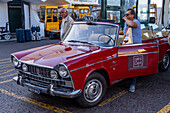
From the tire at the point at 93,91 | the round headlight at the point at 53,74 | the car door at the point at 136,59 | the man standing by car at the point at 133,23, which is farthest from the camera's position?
the man standing by car at the point at 133,23

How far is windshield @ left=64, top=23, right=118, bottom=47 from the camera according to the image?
443 centimetres

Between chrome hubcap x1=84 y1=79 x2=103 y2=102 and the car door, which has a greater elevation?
the car door

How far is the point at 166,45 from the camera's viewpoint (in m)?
6.36

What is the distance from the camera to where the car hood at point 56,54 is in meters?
3.58

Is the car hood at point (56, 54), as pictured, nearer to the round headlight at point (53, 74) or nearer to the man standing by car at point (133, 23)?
the round headlight at point (53, 74)

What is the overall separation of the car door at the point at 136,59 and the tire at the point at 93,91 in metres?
0.63

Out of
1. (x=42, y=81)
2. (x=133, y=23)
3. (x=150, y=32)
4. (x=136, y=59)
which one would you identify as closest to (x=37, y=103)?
(x=42, y=81)

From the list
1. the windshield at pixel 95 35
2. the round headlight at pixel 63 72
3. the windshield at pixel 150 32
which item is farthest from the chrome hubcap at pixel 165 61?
the round headlight at pixel 63 72

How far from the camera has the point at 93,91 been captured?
12.8 feet

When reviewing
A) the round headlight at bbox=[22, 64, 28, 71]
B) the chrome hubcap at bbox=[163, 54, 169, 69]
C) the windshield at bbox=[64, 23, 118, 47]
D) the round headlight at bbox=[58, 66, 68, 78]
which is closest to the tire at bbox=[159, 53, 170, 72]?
the chrome hubcap at bbox=[163, 54, 169, 69]

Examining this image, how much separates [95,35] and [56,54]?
44.2 inches

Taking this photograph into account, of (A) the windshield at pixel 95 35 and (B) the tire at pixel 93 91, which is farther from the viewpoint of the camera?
(A) the windshield at pixel 95 35

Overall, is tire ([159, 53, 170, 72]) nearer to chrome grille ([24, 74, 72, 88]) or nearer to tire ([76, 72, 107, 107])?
tire ([76, 72, 107, 107])

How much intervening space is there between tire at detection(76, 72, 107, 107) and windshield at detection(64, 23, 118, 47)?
842 mm
